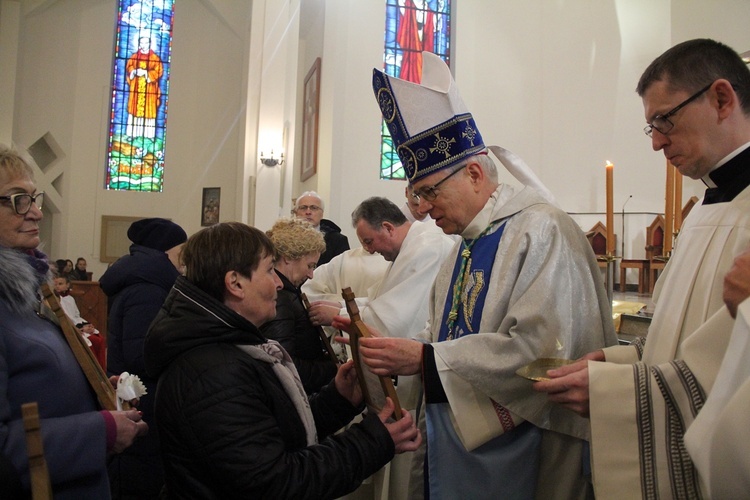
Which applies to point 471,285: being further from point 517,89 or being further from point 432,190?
point 517,89

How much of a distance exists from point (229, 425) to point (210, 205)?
14.7 metres

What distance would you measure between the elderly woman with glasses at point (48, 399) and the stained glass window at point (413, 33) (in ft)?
33.2

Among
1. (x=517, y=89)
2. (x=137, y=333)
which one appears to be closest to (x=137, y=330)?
(x=137, y=333)

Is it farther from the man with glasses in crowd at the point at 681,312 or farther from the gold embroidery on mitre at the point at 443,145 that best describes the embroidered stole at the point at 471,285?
the man with glasses in crowd at the point at 681,312

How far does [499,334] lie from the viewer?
190 centimetres

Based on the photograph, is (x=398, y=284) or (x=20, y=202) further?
(x=398, y=284)

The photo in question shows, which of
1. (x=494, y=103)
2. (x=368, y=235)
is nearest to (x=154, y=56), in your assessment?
(x=494, y=103)

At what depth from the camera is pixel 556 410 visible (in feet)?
6.49

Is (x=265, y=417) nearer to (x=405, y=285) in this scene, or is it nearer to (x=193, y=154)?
(x=405, y=285)

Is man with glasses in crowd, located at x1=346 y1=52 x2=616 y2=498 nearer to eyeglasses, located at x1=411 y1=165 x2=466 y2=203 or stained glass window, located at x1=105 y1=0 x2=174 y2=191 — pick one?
eyeglasses, located at x1=411 y1=165 x2=466 y2=203

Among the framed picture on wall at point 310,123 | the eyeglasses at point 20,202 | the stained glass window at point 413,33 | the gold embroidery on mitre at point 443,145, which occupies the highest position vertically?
the stained glass window at point 413,33

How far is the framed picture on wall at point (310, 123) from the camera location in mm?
11570

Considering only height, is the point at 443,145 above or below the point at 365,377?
above

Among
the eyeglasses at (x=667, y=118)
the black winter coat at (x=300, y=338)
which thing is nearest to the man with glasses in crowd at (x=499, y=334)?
the eyeglasses at (x=667, y=118)
